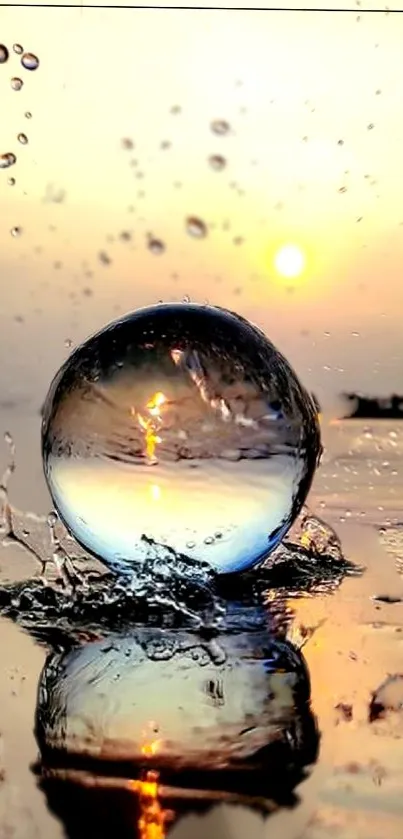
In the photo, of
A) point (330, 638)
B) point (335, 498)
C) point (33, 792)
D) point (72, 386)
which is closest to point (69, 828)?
point (33, 792)

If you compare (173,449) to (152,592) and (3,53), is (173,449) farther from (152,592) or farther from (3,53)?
(3,53)

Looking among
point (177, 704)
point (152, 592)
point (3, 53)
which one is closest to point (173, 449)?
point (152, 592)

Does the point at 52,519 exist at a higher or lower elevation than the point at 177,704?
lower

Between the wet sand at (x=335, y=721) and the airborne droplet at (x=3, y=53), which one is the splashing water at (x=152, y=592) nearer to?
the wet sand at (x=335, y=721)

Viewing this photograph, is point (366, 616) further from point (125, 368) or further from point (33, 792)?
point (33, 792)

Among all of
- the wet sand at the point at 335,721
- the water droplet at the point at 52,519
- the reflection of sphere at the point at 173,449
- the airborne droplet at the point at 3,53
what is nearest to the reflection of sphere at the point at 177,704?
the wet sand at the point at 335,721
